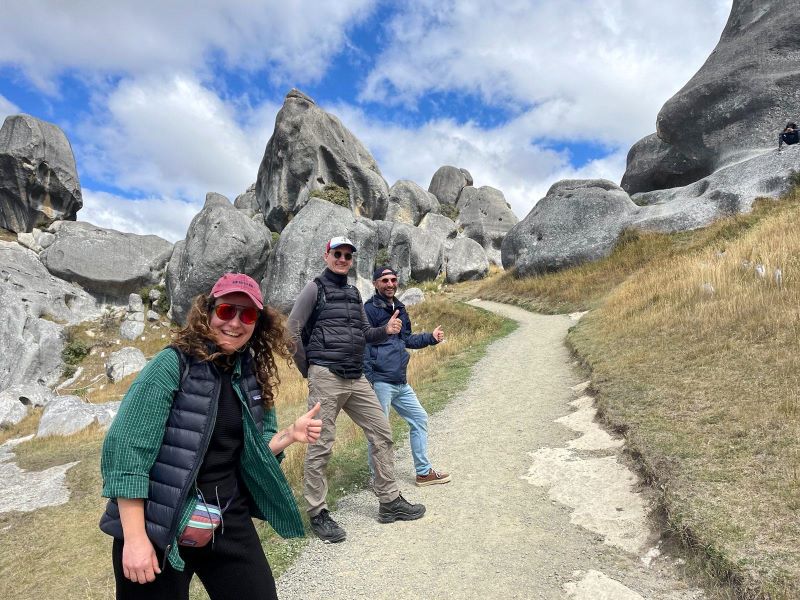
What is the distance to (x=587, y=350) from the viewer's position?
1107 centimetres

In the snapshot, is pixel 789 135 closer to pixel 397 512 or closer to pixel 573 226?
pixel 573 226

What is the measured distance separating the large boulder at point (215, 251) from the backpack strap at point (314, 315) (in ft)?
72.1

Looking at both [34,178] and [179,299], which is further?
[34,178]

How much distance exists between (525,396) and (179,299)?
22776mm

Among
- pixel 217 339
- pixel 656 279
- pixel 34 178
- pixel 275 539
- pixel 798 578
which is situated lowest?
pixel 275 539

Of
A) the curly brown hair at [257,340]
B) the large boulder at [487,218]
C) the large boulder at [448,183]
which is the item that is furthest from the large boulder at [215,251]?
the large boulder at [448,183]

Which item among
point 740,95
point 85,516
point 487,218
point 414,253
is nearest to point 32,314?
point 414,253

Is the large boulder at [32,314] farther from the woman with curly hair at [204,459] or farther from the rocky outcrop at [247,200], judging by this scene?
the woman with curly hair at [204,459]

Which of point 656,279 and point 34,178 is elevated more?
point 34,178

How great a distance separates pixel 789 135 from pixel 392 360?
2408cm

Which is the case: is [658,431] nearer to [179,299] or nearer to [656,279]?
[656,279]

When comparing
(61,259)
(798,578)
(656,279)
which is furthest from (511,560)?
(61,259)

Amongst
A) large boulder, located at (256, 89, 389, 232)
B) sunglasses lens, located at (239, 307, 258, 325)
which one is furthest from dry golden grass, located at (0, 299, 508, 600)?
large boulder, located at (256, 89, 389, 232)

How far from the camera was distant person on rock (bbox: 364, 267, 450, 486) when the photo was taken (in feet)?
18.6
